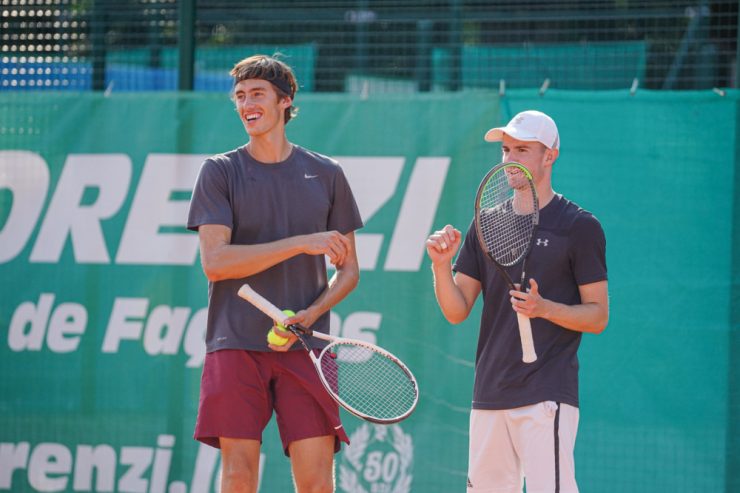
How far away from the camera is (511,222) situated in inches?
162

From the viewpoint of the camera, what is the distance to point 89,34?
662 cm

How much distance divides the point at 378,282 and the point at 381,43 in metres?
1.47

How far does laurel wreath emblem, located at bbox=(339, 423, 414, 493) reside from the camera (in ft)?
19.0

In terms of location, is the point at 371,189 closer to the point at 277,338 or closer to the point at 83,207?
the point at 83,207

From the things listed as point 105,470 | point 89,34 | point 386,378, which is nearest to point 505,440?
point 386,378

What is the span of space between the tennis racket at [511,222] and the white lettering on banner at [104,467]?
7.97 feet

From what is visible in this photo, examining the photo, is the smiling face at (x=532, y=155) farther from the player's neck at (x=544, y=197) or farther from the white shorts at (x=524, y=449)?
the white shorts at (x=524, y=449)

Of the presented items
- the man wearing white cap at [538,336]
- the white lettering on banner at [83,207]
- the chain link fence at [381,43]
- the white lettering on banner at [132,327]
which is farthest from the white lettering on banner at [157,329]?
the man wearing white cap at [538,336]

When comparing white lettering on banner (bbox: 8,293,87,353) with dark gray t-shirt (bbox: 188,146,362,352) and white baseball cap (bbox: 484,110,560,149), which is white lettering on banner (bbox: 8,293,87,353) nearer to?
dark gray t-shirt (bbox: 188,146,362,352)

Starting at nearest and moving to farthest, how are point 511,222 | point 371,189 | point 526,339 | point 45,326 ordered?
point 526,339, point 511,222, point 371,189, point 45,326

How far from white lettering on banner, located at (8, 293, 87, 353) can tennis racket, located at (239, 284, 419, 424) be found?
1862 mm

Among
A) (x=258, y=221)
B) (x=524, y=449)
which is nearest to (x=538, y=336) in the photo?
(x=524, y=449)

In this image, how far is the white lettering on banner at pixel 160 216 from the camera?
20.0 feet

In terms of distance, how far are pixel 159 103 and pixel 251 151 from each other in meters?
2.09
